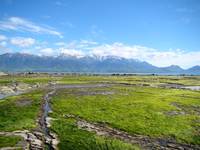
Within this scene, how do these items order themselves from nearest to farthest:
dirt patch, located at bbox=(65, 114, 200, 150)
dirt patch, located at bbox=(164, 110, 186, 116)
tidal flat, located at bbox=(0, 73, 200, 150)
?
tidal flat, located at bbox=(0, 73, 200, 150), dirt patch, located at bbox=(65, 114, 200, 150), dirt patch, located at bbox=(164, 110, 186, 116)

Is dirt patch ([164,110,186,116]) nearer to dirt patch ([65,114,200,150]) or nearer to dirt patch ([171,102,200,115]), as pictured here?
dirt patch ([171,102,200,115])

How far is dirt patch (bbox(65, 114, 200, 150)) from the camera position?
44500 millimetres

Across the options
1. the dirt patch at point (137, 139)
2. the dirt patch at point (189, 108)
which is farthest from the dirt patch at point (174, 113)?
the dirt patch at point (137, 139)

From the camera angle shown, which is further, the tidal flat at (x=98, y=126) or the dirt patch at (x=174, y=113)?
the dirt patch at (x=174, y=113)

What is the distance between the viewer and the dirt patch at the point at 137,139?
44.5 metres

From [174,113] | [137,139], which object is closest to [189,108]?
[174,113]

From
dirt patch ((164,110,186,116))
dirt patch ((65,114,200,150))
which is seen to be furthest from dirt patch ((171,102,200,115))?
dirt patch ((65,114,200,150))

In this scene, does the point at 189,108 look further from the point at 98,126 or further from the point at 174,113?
the point at 98,126

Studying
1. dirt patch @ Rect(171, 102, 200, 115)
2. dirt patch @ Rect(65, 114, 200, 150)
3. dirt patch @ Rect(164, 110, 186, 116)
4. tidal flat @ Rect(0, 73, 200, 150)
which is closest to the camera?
tidal flat @ Rect(0, 73, 200, 150)

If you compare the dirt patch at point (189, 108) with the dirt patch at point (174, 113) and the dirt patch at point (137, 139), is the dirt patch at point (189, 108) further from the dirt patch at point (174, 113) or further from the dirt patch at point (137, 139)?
the dirt patch at point (137, 139)

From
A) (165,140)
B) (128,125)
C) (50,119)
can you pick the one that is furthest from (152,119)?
(50,119)

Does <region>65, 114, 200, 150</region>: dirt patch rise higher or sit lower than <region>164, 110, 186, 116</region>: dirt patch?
lower

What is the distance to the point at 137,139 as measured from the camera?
156ft

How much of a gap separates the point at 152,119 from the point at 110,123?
1026cm
